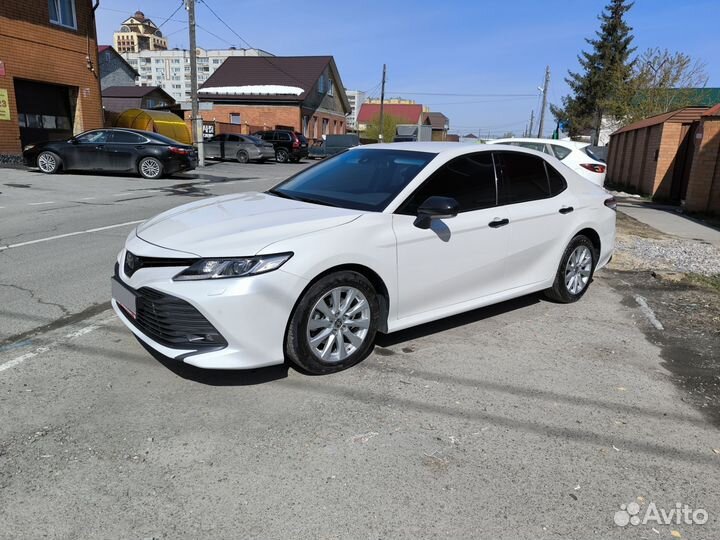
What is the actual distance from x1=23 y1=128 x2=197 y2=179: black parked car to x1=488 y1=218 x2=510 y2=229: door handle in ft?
45.8

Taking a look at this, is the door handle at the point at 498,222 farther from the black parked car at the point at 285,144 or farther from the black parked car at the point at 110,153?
the black parked car at the point at 285,144

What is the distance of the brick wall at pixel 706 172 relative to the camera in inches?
508

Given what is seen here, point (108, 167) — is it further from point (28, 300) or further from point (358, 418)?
point (358, 418)

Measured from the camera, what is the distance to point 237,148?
29.3 metres

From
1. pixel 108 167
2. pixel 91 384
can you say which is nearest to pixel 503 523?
pixel 91 384

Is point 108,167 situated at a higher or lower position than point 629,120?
lower

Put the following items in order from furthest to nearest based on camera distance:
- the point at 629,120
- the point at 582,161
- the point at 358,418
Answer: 1. the point at 629,120
2. the point at 582,161
3. the point at 358,418

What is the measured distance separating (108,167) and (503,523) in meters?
16.9

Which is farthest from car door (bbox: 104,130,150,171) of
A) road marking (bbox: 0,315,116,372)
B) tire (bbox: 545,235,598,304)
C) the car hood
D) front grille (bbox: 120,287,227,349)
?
front grille (bbox: 120,287,227,349)

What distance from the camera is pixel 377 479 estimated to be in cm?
275

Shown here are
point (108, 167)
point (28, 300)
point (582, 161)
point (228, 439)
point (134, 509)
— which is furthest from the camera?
point (108, 167)

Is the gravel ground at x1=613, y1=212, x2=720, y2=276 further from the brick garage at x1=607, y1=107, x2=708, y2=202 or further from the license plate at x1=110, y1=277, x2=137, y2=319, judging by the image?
the license plate at x1=110, y1=277, x2=137, y2=319

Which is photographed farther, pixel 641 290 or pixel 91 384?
pixel 641 290

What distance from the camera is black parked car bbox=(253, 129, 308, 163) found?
1302 inches
